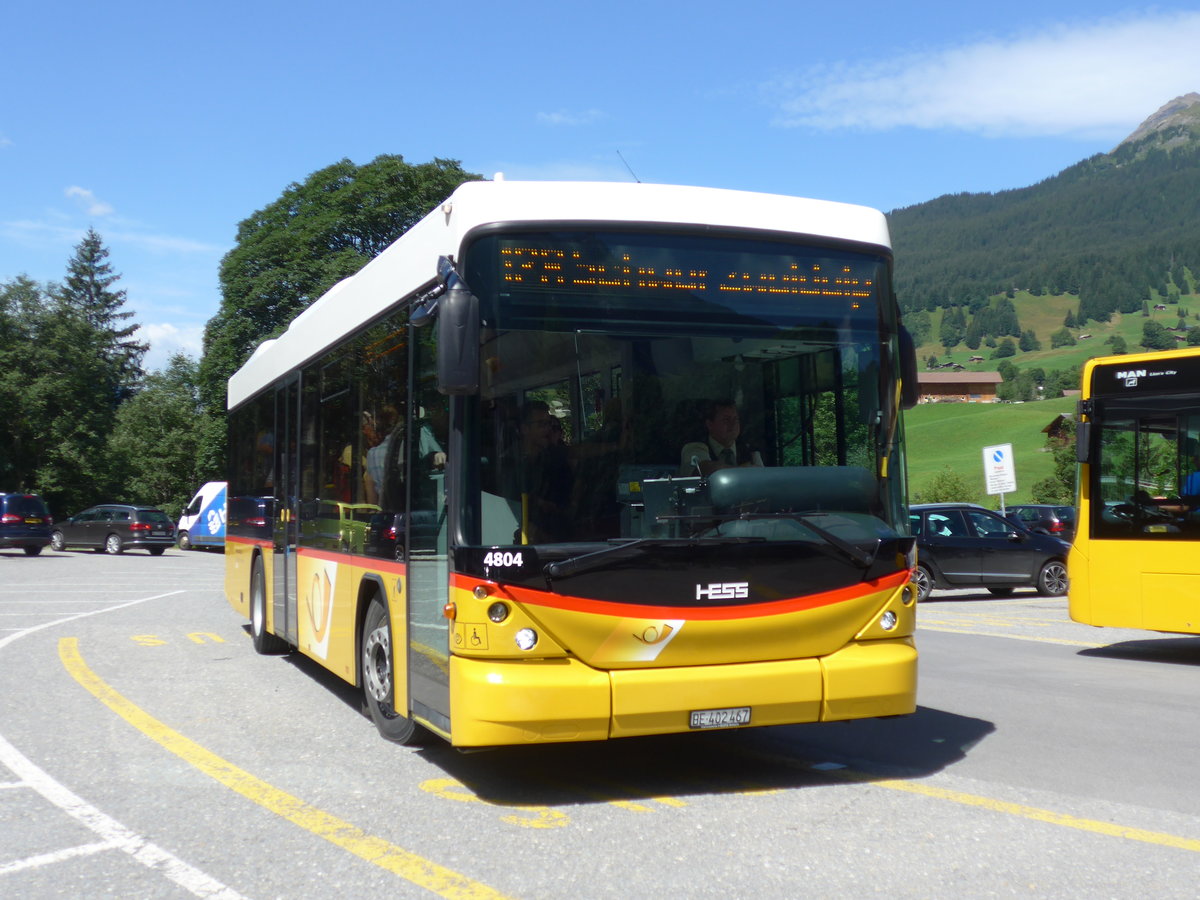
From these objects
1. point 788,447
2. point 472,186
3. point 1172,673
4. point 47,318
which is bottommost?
point 1172,673

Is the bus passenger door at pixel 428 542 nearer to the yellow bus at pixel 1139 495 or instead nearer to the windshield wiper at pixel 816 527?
the windshield wiper at pixel 816 527

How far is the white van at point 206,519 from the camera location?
140ft

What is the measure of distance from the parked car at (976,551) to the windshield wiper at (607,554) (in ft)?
51.3

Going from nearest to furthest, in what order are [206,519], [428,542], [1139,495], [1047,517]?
[428,542] < [1139,495] < [1047,517] < [206,519]

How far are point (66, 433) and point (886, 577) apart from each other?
55.2 metres

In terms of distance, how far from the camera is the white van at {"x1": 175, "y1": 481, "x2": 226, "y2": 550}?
42.5 metres

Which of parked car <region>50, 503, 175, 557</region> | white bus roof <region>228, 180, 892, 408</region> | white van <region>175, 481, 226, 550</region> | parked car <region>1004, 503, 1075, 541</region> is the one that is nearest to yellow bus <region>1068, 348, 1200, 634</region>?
white bus roof <region>228, 180, 892, 408</region>

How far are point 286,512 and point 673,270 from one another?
568 cm

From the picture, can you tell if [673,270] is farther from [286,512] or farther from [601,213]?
[286,512]

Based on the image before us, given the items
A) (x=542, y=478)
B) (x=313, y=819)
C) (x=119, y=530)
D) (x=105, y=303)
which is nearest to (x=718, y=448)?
(x=542, y=478)

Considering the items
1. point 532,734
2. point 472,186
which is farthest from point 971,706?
point 472,186

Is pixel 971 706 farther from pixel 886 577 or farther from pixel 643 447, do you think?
pixel 643 447

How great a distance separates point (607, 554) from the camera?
609 cm

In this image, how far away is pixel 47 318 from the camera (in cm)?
5706
